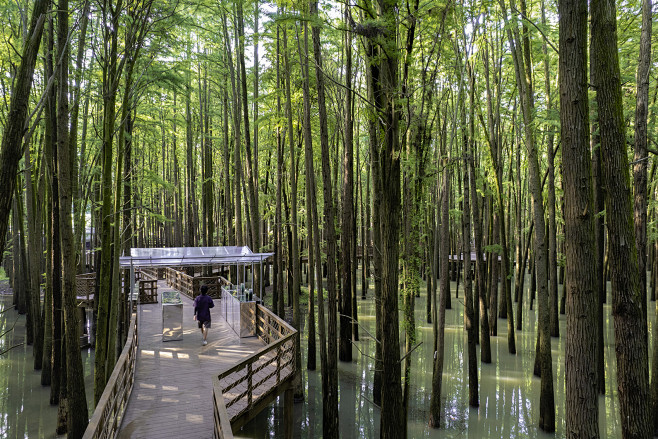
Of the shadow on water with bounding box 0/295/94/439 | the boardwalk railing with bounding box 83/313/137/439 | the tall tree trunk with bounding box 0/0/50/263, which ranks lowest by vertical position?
the shadow on water with bounding box 0/295/94/439

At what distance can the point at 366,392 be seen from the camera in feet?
34.6

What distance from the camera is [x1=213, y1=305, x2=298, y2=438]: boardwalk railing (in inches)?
240

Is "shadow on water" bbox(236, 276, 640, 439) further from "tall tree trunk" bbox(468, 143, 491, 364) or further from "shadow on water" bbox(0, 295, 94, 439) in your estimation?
"shadow on water" bbox(0, 295, 94, 439)

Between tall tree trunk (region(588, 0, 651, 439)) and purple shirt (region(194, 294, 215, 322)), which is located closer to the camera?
tall tree trunk (region(588, 0, 651, 439))

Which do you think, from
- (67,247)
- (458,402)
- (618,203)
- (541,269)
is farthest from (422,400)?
(67,247)

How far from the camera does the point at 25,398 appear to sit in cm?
Answer: 1066

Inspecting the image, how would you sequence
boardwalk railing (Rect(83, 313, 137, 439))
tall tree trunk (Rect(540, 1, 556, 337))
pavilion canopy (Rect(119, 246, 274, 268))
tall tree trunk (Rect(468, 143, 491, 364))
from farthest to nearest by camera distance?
1. tall tree trunk (Rect(468, 143, 491, 364))
2. pavilion canopy (Rect(119, 246, 274, 268))
3. tall tree trunk (Rect(540, 1, 556, 337))
4. boardwalk railing (Rect(83, 313, 137, 439))

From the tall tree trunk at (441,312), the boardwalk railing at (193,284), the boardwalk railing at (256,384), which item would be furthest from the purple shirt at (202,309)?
the boardwalk railing at (193,284)

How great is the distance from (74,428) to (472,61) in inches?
429

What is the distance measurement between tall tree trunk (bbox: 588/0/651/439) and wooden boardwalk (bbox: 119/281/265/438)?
5.04 meters

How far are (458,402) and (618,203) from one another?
7.21 m

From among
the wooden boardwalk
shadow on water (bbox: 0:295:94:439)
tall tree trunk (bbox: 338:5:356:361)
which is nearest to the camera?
the wooden boardwalk

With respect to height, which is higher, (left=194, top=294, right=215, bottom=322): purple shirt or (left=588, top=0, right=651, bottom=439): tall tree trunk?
(left=588, top=0, right=651, bottom=439): tall tree trunk

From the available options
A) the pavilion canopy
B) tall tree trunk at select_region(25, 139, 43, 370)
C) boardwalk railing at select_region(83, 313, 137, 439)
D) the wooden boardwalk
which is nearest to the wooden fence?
tall tree trunk at select_region(25, 139, 43, 370)
